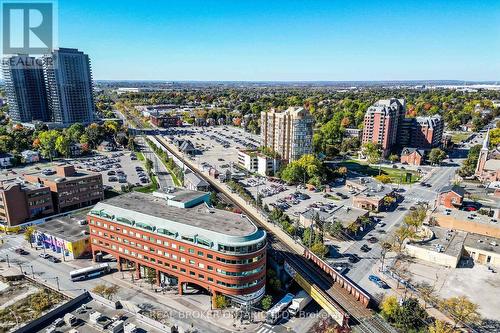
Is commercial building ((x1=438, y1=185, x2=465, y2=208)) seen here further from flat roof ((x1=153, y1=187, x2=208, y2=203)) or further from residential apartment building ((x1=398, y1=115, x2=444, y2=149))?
residential apartment building ((x1=398, y1=115, x2=444, y2=149))

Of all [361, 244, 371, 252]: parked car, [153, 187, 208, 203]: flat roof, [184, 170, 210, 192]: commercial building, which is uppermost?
[153, 187, 208, 203]: flat roof

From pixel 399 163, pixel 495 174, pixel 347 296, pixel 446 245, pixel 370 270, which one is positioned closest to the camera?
pixel 347 296

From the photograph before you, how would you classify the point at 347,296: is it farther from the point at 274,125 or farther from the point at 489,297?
the point at 274,125

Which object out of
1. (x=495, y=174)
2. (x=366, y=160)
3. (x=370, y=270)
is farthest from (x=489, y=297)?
(x=366, y=160)

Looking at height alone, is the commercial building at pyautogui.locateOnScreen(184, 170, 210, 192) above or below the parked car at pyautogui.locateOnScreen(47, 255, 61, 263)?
Result: above

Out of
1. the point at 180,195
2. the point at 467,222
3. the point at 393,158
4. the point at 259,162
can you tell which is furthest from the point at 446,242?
the point at 393,158

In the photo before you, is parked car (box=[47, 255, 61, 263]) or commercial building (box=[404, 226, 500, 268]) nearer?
commercial building (box=[404, 226, 500, 268])

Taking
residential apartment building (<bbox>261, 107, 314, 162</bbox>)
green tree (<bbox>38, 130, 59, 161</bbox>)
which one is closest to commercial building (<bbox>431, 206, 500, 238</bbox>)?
residential apartment building (<bbox>261, 107, 314, 162</bbox>)
